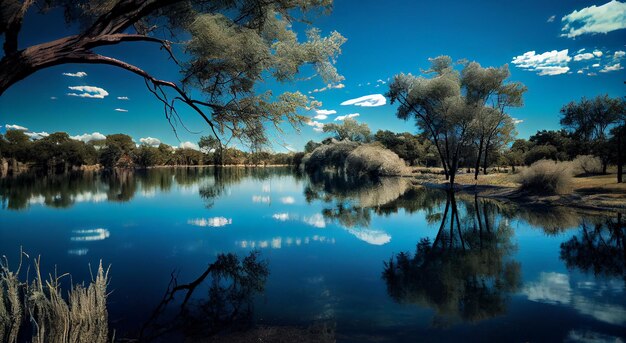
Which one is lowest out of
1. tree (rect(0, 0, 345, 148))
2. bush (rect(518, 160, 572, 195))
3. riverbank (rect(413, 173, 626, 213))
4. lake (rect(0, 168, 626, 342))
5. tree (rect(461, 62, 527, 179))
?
lake (rect(0, 168, 626, 342))

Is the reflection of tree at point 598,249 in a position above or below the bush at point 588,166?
below

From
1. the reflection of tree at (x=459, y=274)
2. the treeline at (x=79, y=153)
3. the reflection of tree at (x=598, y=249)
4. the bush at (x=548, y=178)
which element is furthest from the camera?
the treeline at (x=79, y=153)

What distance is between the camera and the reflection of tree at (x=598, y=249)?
331 inches

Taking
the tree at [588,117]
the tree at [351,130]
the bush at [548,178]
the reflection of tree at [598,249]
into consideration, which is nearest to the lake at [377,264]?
the reflection of tree at [598,249]

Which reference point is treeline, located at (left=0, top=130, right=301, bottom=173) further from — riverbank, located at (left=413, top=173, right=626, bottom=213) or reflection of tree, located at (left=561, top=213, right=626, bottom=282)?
reflection of tree, located at (left=561, top=213, right=626, bottom=282)

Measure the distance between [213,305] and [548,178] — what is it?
76.9 ft

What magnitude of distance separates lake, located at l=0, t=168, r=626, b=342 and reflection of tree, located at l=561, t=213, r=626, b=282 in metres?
0.03

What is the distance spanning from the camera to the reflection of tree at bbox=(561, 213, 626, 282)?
27.6 feet

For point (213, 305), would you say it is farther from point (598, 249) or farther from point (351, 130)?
point (351, 130)

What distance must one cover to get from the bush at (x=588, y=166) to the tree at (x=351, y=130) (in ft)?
180

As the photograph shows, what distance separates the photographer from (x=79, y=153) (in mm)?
86688

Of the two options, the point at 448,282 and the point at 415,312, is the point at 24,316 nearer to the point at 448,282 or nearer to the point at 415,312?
the point at 415,312

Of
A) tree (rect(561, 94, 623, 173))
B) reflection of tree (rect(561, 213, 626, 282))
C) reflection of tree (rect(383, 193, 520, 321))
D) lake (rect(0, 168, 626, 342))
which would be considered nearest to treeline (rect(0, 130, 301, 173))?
lake (rect(0, 168, 626, 342))

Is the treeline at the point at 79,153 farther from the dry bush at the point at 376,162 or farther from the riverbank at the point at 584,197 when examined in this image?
the riverbank at the point at 584,197
